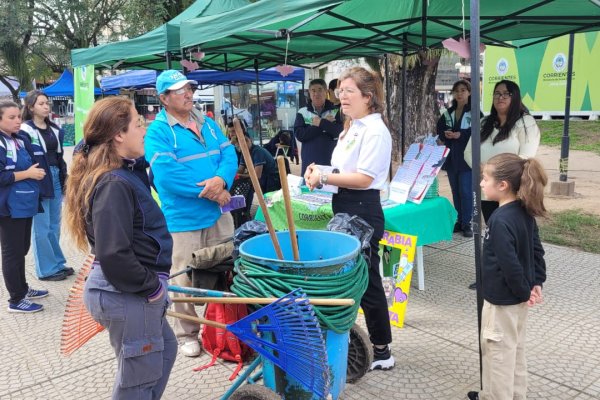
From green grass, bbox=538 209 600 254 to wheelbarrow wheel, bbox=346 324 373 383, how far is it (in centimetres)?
390

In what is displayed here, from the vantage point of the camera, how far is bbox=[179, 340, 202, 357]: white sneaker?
3324 mm

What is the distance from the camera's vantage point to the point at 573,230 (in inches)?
245

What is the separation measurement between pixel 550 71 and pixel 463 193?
14600 mm

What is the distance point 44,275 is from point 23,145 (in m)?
1.44

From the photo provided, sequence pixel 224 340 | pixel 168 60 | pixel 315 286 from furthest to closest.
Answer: pixel 168 60
pixel 224 340
pixel 315 286

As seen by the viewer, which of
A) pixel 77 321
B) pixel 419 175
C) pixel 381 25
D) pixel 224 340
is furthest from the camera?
pixel 381 25

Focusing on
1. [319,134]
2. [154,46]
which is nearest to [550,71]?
[319,134]

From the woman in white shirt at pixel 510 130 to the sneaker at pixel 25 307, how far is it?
3844mm

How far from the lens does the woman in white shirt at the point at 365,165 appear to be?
2.61 meters

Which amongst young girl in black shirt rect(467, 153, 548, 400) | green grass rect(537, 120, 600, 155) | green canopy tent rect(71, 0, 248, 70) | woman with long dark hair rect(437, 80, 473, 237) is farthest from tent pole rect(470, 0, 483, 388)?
green grass rect(537, 120, 600, 155)

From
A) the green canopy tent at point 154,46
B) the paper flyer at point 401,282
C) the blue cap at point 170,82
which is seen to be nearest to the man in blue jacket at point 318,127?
the green canopy tent at point 154,46

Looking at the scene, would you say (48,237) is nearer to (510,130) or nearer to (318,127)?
(318,127)

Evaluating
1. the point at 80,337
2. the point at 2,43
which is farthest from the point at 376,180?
the point at 2,43

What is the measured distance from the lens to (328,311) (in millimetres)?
2053
